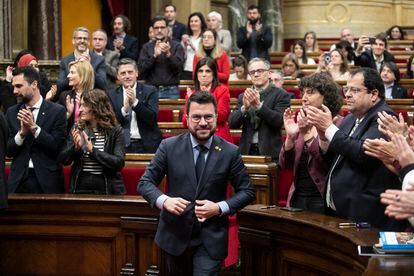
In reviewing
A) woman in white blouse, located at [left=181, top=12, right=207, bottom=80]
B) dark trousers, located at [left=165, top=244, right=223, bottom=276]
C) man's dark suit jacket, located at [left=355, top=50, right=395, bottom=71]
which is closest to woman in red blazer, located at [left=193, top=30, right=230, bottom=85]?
woman in white blouse, located at [left=181, top=12, right=207, bottom=80]

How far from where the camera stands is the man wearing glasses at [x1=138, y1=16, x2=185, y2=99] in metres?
8.80

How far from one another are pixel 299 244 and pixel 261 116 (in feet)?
6.34

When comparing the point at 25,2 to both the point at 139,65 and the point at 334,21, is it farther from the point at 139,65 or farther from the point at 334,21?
the point at 334,21

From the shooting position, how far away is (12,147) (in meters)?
6.14

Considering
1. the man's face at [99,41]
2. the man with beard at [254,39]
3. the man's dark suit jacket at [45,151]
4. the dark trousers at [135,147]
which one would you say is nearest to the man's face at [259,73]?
the dark trousers at [135,147]

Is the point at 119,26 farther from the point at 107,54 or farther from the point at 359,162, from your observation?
the point at 359,162

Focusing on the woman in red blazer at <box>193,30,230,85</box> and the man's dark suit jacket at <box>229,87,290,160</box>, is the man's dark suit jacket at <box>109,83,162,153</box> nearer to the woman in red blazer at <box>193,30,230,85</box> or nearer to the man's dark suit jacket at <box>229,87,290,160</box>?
the man's dark suit jacket at <box>229,87,290,160</box>

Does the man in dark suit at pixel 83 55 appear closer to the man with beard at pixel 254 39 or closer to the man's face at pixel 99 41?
the man's face at pixel 99 41

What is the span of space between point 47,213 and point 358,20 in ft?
43.7

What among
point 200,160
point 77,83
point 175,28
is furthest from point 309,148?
point 175,28

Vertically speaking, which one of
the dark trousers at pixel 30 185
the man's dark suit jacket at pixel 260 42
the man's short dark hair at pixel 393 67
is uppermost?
the man's dark suit jacket at pixel 260 42

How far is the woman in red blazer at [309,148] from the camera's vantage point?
5.09 metres

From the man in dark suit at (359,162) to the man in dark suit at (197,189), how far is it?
0.44 metres

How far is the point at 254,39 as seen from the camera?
1168 cm
